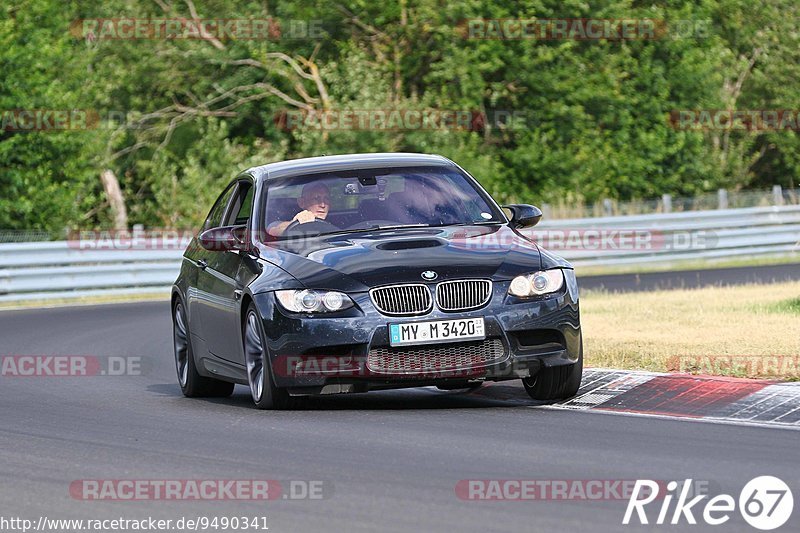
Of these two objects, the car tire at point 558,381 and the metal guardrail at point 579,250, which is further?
the metal guardrail at point 579,250

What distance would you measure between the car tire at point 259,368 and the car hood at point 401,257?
406 mm

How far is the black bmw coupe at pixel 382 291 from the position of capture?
10.1 m

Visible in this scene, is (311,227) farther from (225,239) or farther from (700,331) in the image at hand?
(700,331)

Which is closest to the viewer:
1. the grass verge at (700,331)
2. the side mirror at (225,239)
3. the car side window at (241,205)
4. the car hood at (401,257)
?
the car hood at (401,257)

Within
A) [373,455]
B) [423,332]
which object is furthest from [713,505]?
[423,332]

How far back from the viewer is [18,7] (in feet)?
131

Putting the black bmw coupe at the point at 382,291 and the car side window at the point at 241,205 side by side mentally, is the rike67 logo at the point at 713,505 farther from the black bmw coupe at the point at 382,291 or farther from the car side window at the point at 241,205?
the car side window at the point at 241,205

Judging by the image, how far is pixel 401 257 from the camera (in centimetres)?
1031

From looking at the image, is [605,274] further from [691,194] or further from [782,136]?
[782,136]

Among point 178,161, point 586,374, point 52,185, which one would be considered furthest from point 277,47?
point 586,374

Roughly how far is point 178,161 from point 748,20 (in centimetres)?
1841

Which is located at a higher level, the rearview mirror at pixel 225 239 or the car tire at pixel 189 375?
the rearview mirror at pixel 225 239

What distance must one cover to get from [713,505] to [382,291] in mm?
3691

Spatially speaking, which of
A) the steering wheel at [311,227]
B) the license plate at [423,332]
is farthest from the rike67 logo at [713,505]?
the steering wheel at [311,227]
